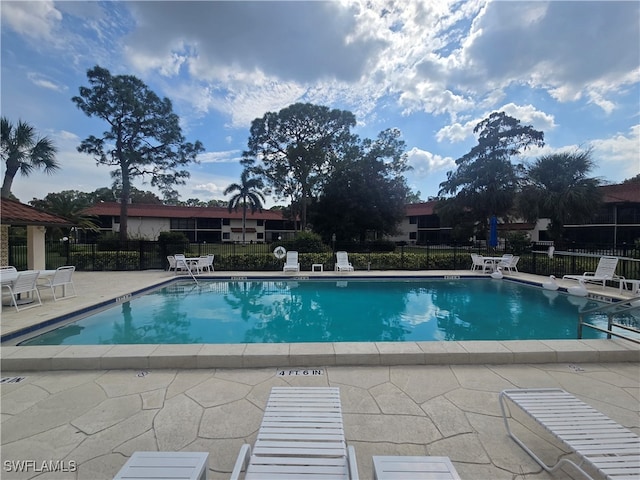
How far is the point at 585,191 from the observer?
1739cm

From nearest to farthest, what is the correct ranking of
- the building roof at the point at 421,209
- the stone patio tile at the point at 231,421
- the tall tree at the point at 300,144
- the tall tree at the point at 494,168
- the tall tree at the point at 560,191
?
the stone patio tile at the point at 231,421, the tall tree at the point at 560,191, the tall tree at the point at 494,168, the tall tree at the point at 300,144, the building roof at the point at 421,209

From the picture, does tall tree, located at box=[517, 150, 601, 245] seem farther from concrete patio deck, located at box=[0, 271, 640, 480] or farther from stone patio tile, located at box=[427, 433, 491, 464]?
stone patio tile, located at box=[427, 433, 491, 464]

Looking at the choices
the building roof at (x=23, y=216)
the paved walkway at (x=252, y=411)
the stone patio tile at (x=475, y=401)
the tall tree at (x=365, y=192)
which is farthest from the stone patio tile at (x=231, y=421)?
the tall tree at (x=365, y=192)

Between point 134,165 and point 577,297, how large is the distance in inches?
1080

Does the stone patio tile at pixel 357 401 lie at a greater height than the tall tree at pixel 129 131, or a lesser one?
lesser

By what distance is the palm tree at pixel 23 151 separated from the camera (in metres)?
15.4

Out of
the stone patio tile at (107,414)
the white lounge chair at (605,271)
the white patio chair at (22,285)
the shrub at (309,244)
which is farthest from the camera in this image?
the shrub at (309,244)

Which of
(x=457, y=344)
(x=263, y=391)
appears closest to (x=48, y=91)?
(x=263, y=391)

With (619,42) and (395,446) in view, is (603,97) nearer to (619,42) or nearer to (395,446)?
(619,42)

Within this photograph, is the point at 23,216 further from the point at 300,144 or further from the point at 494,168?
the point at 494,168

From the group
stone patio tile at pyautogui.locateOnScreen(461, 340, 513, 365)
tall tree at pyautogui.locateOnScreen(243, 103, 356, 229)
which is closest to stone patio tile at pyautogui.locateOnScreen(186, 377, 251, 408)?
stone patio tile at pyautogui.locateOnScreen(461, 340, 513, 365)

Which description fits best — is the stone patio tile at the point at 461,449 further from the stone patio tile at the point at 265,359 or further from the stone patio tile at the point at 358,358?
the stone patio tile at the point at 265,359

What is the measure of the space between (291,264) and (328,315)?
233 inches

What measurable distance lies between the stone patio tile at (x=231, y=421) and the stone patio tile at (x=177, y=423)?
8 centimetres
